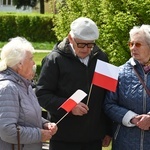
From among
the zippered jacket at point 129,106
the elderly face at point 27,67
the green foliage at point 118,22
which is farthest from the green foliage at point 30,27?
the elderly face at point 27,67

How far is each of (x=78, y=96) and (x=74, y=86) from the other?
337mm

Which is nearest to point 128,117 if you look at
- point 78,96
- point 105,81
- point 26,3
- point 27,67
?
point 105,81

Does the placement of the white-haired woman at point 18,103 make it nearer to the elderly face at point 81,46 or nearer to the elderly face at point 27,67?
the elderly face at point 27,67

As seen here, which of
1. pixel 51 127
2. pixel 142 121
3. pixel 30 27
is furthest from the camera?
pixel 30 27

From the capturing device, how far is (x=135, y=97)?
158 inches

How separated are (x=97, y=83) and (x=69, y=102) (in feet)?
1.11

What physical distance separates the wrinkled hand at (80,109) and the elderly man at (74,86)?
19 millimetres

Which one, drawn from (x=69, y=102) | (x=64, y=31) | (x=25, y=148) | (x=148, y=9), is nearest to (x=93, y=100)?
(x=69, y=102)

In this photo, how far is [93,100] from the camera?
4273 mm

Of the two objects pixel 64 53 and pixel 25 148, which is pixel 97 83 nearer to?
pixel 64 53

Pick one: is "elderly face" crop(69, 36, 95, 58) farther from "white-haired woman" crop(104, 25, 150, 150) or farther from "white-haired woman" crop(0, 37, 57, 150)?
"white-haired woman" crop(0, 37, 57, 150)

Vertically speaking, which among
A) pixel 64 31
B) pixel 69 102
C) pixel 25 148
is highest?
pixel 69 102

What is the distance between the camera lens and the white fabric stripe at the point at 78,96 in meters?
3.88

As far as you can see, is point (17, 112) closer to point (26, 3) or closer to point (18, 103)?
point (18, 103)
